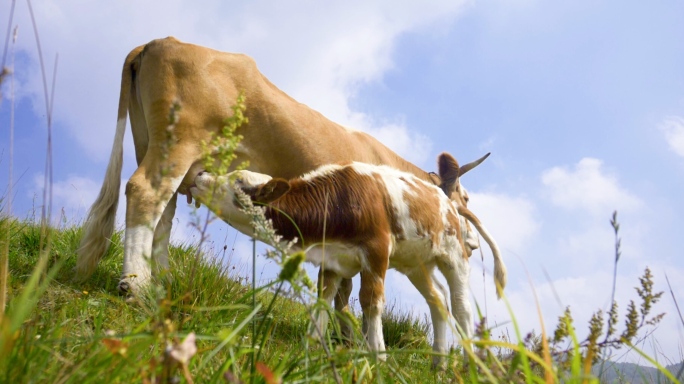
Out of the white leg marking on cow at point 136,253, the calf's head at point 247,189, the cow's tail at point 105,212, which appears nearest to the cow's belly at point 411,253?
the calf's head at point 247,189

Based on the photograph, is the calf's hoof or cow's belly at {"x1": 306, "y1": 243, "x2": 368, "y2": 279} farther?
the calf's hoof

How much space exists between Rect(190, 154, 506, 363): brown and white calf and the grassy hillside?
497mm

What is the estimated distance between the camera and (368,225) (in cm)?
507

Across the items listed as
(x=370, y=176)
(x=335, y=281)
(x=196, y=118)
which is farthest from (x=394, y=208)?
(x=196, y=118)

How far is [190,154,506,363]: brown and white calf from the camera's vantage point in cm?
482

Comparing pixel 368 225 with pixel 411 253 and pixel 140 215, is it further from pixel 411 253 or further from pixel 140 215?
pixel 140 215

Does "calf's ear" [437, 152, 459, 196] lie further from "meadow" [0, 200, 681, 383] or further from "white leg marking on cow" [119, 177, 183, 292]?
Result: "meadow" [0, 200, 681, 383]

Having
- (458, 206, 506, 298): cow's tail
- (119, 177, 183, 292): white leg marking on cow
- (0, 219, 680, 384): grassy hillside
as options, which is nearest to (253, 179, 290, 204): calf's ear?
(0, 219, 680, 384): grassy hillside

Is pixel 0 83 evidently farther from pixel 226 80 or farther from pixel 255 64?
pixel 255 64

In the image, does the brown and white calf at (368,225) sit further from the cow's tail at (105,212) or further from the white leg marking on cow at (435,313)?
the cow's tail at (105,212)

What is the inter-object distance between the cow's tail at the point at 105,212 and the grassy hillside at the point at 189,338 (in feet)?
0.81

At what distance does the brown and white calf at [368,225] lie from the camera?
482cm

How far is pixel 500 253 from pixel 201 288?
3.17 metres

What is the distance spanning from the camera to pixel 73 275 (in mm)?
6539
